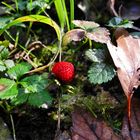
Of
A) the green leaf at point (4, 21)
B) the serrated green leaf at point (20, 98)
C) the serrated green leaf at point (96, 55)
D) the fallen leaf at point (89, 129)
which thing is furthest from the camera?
the green leaf at point (4, 21)

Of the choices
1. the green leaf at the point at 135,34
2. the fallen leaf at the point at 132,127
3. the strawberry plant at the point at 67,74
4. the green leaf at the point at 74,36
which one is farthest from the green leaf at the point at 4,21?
the fallen leaf at the point at 132,127

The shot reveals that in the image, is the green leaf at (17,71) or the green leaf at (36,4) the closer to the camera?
the green leaf at (17,71)

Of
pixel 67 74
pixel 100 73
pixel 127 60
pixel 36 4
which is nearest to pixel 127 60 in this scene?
pixel 127 60

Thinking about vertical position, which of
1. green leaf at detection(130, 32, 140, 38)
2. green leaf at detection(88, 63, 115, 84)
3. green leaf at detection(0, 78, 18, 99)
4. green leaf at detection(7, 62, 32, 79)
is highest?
green leaf at detection(130, 32, 140, 38)

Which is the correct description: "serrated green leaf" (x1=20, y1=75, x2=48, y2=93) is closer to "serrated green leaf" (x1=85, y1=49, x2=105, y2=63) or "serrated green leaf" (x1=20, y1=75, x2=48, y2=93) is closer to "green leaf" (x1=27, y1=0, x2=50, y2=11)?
"serrated green leaf" (x1=85, y1=49, x2=105, y2=63)

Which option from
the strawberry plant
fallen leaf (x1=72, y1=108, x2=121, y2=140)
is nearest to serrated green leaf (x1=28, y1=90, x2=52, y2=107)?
the strawberry plant

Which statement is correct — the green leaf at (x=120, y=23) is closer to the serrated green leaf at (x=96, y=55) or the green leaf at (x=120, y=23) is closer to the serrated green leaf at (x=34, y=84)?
the serrated green leaf at (x=96, y=55)
